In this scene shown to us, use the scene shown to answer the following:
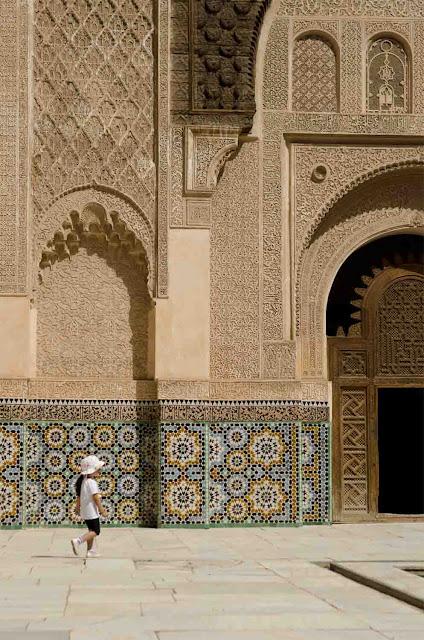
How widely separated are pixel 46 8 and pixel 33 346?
2.37m

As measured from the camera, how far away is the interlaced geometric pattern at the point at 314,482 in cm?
862

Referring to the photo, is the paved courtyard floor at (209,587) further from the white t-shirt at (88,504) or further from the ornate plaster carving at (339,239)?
the ornate plaster carving at (339,239)

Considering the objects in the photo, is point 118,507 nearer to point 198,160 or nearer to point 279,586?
point 198,160

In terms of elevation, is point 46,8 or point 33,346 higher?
point 46,8

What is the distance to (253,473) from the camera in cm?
847

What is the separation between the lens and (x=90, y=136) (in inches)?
339

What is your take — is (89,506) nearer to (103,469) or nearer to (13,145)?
(103,469)

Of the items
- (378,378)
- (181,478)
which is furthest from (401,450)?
(181,478)

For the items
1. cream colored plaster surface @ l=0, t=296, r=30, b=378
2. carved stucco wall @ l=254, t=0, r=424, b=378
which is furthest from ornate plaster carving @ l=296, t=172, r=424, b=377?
cream colored plaster surface @ l=0, t=296, r=30, b=378

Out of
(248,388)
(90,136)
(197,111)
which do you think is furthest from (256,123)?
(248,388)

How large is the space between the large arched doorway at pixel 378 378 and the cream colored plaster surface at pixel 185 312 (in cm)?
114

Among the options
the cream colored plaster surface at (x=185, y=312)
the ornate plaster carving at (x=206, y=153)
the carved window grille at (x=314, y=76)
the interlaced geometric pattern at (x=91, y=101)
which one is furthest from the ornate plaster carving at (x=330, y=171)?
the interlaced geometric pattern at (x=91, y=101)

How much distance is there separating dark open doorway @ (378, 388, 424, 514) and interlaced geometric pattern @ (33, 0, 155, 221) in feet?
7.72

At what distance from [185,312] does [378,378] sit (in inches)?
63.5
